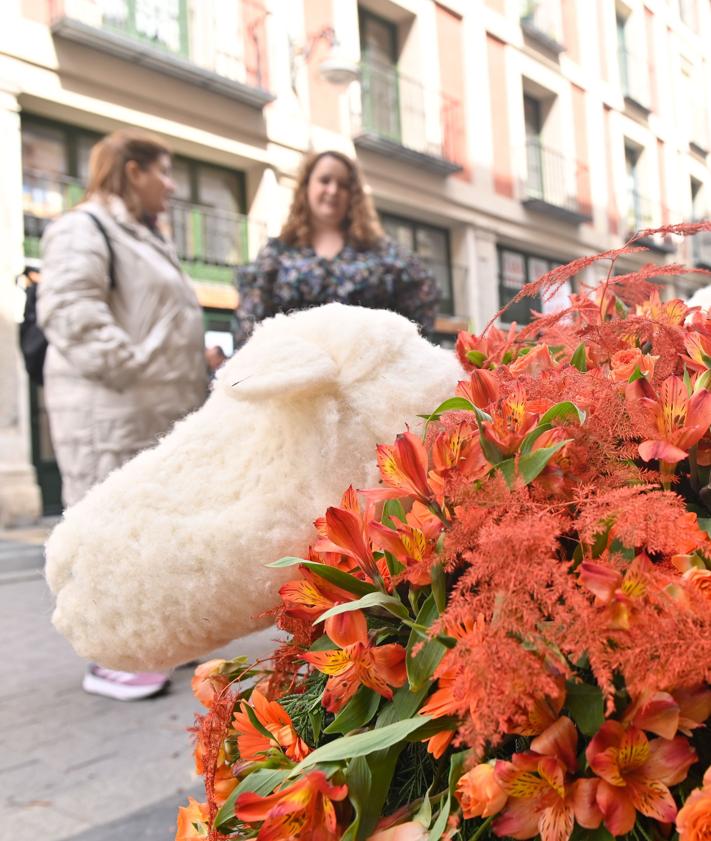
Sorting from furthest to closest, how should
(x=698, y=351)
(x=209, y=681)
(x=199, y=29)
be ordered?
(x=199, y=29)
(x=209, y=681)
(x=698, y=351)

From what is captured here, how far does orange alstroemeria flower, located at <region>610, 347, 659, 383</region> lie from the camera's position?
611 millimetres

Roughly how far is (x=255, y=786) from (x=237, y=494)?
213mm

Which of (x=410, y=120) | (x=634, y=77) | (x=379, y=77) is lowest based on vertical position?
(x=410, y=120)

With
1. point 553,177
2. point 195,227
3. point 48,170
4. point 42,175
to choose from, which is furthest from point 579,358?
point 553,177

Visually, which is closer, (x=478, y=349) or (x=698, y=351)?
(x=698, y=351)

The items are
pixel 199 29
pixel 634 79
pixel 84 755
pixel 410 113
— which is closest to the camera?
pixel 84 755

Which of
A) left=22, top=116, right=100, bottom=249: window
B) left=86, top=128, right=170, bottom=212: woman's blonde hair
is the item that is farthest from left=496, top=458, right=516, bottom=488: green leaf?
left=22, top=116, right=100, bottom=249: window

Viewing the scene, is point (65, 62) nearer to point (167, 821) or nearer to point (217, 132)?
point (217, 132)

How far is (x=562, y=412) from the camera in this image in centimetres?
54

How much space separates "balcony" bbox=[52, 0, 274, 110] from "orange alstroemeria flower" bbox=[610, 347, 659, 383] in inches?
335

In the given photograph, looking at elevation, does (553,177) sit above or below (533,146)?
below

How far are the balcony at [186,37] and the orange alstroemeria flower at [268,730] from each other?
8.58 metres

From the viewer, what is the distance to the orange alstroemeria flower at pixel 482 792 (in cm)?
46

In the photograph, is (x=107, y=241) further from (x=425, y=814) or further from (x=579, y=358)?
(x=425, y=814)
